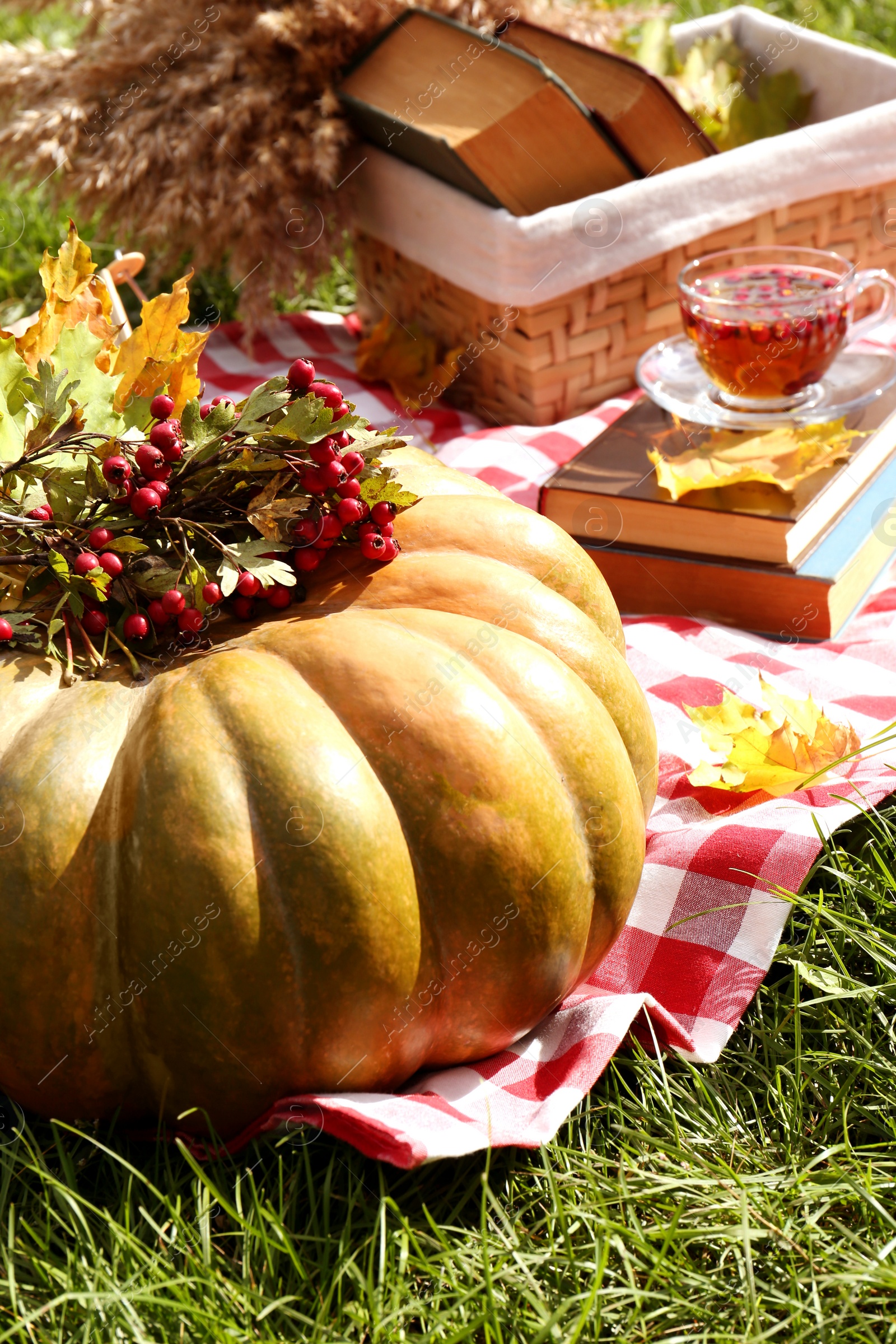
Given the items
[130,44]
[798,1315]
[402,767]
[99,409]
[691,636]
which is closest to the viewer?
[798,1315]

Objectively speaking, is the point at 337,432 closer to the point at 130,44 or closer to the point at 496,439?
the point at 496,439

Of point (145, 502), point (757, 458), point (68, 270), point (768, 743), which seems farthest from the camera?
point (757, 458)

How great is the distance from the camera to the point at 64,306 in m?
1.53

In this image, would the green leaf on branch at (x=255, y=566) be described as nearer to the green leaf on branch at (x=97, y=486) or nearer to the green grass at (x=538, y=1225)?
the green leaf on branch at (x=97, y=486)

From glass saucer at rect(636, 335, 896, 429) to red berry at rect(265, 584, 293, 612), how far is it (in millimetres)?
1148

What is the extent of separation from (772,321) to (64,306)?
→ 1224mm

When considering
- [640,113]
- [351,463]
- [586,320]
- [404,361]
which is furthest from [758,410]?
[351,463]

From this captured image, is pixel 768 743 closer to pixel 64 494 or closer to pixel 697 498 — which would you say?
pixel 697 498

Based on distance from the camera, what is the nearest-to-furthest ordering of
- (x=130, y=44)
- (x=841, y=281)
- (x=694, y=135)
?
(x=841, y=281)
(x=694, y=135)
(x=130, y=44)

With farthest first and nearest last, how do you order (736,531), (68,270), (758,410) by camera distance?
(758,410) < (736,531) < (68,270)

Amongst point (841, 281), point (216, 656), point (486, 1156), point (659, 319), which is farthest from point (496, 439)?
point (486, 1156)

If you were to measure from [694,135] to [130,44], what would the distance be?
1.38 m

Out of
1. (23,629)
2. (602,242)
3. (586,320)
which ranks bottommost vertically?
(586,320)

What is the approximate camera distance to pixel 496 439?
2564mm
